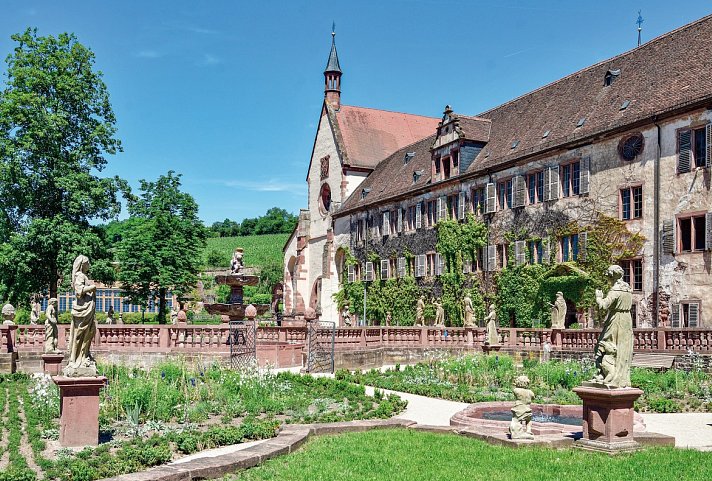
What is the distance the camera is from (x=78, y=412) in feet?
39.6

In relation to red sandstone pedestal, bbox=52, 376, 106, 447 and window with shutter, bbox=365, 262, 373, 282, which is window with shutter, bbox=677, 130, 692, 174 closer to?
red sandstone pedestal, bbox=52, 376, 106, 447

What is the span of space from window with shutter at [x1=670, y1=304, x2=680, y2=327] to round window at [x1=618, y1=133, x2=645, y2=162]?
6.01m

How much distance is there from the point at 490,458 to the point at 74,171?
32760 millimetres

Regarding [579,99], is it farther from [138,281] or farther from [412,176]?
[138,281]

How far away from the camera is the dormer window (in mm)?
34906

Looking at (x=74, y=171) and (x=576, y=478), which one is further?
(x=74, y=171)

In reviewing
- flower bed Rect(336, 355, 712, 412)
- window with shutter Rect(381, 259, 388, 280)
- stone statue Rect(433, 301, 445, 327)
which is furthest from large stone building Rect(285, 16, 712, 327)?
flower bed Rect(336, 355, 712, 412)

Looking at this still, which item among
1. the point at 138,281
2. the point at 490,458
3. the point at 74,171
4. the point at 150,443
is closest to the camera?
the point at 490,458

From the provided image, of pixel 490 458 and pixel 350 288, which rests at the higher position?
pixel 350 288

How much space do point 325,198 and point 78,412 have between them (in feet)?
161

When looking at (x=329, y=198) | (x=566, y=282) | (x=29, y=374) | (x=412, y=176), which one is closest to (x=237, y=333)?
(x=29, y=374)

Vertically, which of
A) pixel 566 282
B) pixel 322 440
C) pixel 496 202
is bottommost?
pixel 322 440

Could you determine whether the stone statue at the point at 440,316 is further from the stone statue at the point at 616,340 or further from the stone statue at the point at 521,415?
the stone statue at the point at 616,340

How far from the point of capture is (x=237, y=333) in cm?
2780
